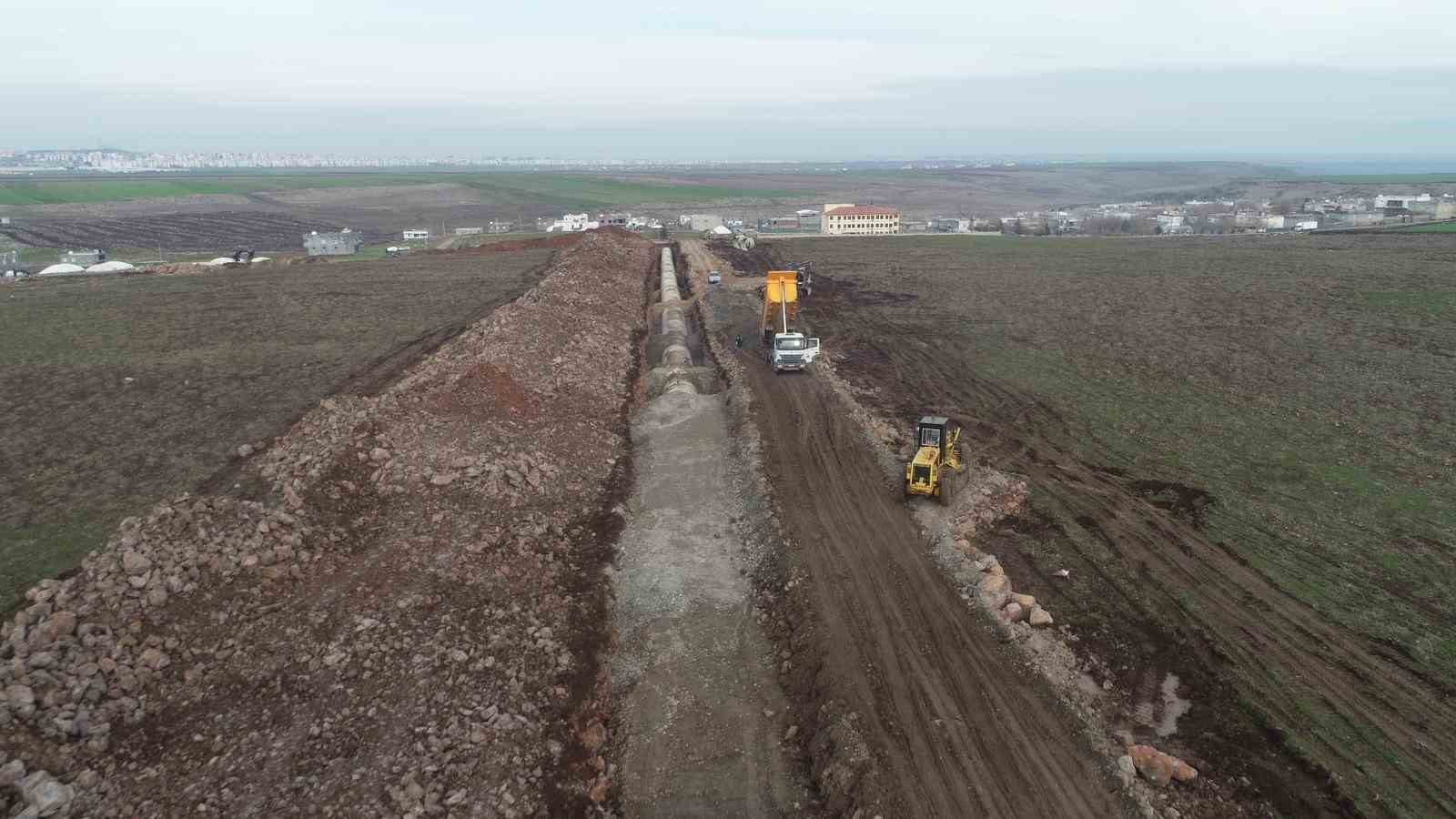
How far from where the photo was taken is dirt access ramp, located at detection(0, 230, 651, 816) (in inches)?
392

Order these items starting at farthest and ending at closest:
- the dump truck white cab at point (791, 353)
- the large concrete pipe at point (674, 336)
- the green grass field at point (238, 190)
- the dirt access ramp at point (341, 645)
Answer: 1. the green grass field at point (238, 190)
2. the dump truck white cab at point (791, 353)
3. the large concrete pipe at point (674, 336)
4. the dirt access ramp at point (341, 645)

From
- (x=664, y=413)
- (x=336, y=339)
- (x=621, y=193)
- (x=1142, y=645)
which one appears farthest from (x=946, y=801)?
(x=621, y=193)

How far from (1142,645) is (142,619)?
16.8 m

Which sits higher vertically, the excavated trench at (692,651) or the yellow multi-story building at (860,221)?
the yellow multi-story building at (860,221)

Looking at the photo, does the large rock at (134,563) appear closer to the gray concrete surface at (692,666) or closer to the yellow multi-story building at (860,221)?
the gray concrete surface at (692,666)

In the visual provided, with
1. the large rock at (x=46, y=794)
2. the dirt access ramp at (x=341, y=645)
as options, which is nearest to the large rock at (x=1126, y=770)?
the dirt access ramp at (x=341, y=645)

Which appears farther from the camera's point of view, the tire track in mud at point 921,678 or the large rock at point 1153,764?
the large rock at point 1153,764

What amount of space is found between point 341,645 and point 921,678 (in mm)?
9538

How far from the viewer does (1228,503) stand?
18.5 m

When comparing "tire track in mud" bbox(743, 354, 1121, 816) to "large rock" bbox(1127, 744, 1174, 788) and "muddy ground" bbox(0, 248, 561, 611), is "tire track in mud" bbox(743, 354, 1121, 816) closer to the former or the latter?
"large rock" bbox(1127, 744, 1174, 788)

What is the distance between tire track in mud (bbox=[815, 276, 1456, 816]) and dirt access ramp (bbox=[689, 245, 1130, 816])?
2629 mm

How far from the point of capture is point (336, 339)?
35.5 m

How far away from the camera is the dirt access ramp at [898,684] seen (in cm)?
1023

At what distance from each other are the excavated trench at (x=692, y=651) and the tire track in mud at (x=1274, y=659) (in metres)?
6.37
